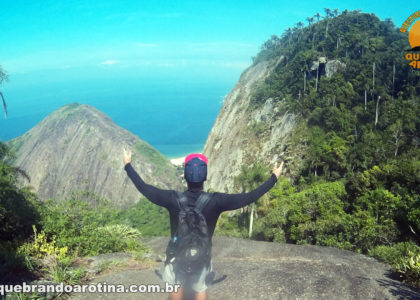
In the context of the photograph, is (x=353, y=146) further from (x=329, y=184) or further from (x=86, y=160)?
(x=86, y=160)

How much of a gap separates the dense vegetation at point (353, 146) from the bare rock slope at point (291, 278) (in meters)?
0.86

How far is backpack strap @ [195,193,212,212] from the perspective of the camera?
153 inches

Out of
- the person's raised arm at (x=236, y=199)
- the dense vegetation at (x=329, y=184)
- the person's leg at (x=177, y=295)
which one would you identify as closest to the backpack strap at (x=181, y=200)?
the person's raised arm at (x=236, y=199)

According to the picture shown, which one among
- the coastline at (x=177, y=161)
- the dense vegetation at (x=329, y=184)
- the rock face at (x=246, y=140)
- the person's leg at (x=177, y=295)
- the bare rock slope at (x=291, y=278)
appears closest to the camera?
the person's leg at (x=177, y=295)

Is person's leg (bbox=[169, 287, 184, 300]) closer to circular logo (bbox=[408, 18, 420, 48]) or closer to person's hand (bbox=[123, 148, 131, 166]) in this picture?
A: person's hand (bbox=[123, 148, 131, 166])

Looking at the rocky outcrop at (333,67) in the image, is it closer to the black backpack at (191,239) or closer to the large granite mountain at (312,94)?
the large granite mountain at (312,94)

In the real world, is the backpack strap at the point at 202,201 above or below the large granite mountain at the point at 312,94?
below

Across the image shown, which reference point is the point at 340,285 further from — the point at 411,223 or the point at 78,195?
the point at 78,195

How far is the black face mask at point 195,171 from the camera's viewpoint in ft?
13.3

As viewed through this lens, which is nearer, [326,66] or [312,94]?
[312,94]

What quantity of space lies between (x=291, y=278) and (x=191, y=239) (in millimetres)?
4680

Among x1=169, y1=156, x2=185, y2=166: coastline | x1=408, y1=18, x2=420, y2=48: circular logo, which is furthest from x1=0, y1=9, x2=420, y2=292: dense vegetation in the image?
x1=169, y1=156, x2=185, y2=166: coastline

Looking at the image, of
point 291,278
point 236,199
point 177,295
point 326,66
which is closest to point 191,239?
point 236,199

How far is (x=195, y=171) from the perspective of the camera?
4039 millimetres
